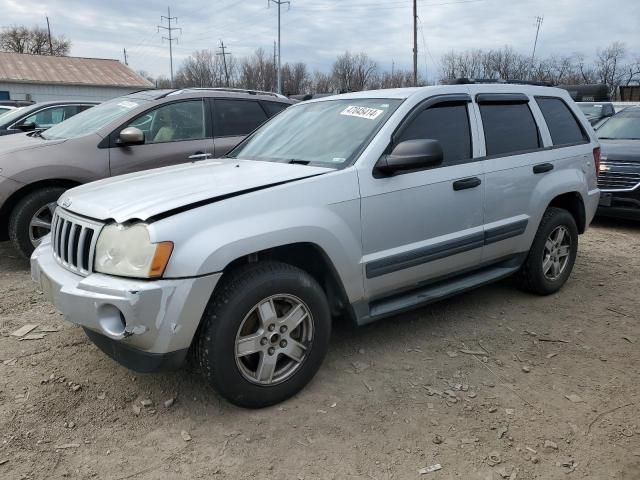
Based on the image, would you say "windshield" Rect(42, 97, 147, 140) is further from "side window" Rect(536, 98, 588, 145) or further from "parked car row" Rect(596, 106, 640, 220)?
"parked car row" Rect(596, 106, 640, 220)

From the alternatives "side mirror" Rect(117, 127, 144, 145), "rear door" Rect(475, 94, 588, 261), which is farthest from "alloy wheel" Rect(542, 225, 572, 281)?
"side mirror" Rect(117, 127, 144, 145)

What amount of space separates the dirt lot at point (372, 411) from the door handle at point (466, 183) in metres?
1.07

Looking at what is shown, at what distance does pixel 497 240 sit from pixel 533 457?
183 cm

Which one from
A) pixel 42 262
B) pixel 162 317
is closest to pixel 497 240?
pixel 162 317

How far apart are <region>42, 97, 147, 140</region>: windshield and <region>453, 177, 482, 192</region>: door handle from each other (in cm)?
369

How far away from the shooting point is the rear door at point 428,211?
325 centimetres

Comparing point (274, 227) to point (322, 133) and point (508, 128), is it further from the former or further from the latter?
point (508, 128)

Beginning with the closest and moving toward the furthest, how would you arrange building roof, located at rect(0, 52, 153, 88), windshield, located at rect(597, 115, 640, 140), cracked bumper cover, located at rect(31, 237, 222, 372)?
1. cracked bumper cover, located at rect(31, 237, 222, 372)
2. windshield, located at rect(597, 115, 640, 140)
3. building roof, located at rect(0, 52, 153, 88)

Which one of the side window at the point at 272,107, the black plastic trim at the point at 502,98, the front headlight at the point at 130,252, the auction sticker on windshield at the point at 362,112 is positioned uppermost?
the side window at the point at 272,107

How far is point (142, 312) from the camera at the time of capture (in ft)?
8.03

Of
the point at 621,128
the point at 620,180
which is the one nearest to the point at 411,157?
the point at 620,180

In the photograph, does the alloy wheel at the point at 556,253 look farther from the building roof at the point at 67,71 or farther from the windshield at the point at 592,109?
the building roof at the point at 67,71

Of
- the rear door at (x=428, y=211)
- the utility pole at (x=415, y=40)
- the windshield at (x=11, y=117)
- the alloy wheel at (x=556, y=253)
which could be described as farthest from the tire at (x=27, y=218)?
the utility pole at (x=415, y=40)

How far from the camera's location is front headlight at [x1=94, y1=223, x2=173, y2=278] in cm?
248
